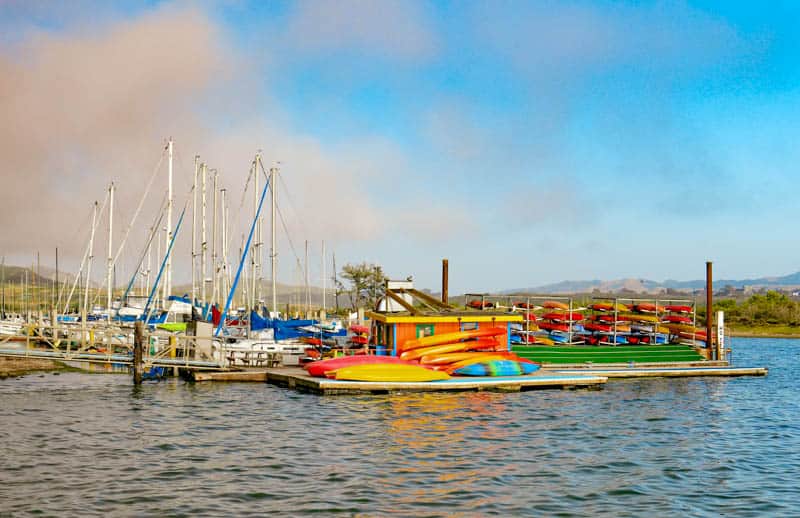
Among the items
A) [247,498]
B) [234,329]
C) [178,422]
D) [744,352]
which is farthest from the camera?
[744,352]

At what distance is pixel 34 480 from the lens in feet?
62.8

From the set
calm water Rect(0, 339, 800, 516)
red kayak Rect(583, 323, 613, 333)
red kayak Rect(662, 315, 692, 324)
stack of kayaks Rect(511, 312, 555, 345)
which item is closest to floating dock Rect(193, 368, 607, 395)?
calm water Rect(0, 339, 800, 516)

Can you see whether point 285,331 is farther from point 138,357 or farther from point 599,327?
point 599,327

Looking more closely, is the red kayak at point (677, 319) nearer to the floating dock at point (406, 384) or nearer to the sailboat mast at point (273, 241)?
the floating dock at point (406, 384)

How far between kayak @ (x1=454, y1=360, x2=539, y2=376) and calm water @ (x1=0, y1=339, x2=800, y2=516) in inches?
66.0

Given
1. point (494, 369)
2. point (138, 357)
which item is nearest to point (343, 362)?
point (494, 369)

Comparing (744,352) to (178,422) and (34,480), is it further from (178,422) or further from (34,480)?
(34,480)

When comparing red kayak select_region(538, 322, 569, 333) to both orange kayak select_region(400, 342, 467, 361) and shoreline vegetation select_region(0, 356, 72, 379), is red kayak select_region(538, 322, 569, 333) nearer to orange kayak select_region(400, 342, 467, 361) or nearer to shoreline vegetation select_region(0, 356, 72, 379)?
orange kayak select_region(400, 342, 467, 361)

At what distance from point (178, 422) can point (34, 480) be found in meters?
8.57

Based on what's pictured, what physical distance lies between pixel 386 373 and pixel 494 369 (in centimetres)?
574

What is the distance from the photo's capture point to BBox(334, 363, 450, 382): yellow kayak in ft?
113

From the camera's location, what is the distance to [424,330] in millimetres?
39031

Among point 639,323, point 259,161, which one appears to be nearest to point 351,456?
point 639,323

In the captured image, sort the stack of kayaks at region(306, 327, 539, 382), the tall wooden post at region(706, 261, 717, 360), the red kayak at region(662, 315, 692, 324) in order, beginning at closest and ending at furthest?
the stack of kayaks at region(306, 327, 539, 382) → the tall wooden post at region(706, 261, 717, 360) → the red kayak at region(662, 315, 692, 324)
